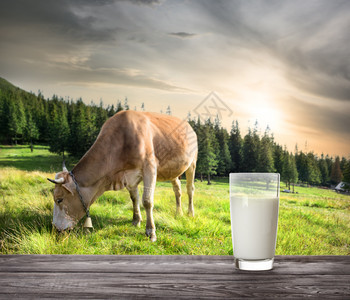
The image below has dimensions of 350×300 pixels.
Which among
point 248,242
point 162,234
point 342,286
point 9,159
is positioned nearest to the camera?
point 342,286

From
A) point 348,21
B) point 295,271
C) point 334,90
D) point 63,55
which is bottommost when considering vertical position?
point 295,271

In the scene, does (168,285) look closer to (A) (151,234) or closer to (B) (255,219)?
(B) (255,219)

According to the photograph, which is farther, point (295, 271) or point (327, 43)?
point (327, 43)

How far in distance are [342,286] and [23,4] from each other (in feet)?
16.9

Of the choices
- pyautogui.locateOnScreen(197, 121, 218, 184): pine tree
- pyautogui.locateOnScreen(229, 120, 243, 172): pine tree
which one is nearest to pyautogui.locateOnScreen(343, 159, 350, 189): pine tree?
pyautogui.locateOnScreen(229, 120, 243, 172): pine tree

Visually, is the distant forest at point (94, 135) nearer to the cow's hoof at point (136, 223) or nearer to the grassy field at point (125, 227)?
the grassy field at point (125, 227)

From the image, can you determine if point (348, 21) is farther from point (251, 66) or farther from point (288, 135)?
point (288, 135)

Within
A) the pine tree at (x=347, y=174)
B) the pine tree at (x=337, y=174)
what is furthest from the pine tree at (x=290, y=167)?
the pine tree at (x=347, y=174)

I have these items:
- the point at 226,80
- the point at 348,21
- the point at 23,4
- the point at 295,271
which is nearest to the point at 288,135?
the point at 226,80

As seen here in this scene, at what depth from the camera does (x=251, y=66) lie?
492 centimetres

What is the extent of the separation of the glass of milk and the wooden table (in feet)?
0.20

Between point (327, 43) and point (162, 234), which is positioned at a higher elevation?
point (327, 43)

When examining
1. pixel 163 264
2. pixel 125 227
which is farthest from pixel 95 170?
pixel 163 264

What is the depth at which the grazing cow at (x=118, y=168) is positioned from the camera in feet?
12.0
